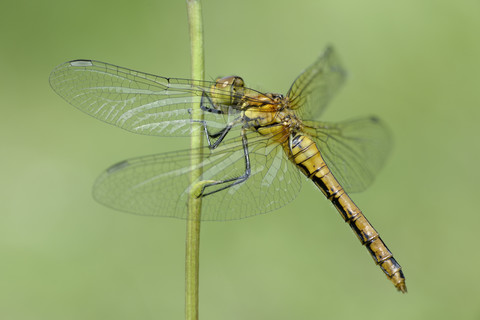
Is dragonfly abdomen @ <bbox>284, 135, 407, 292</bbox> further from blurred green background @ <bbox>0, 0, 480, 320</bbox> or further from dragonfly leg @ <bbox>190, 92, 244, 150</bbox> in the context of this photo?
blurred green background @ <bbox>0, 0, 480, 320</bbox>

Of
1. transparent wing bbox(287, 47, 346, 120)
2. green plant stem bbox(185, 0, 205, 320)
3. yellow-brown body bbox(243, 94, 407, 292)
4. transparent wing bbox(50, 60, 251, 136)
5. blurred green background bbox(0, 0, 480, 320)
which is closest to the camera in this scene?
green plant stem bbox(185, 0, 205, 320)

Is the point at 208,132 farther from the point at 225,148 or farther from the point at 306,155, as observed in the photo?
the point at 306,155

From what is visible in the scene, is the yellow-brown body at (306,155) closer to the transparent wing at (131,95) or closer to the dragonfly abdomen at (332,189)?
the dragonfly abdomen at (332,189)

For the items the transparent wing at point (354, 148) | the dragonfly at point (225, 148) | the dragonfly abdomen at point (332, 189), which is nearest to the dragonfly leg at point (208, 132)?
the dragonfly at point (225, 148)

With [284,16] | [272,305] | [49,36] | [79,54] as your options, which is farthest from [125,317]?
[284,16]

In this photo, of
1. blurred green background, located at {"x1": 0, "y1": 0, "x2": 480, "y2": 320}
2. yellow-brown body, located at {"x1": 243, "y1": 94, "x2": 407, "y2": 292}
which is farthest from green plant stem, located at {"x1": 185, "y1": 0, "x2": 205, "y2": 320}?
blurred green background, located at {"x1": 0, "y1": 0, "x2": 480, "y2": 320}

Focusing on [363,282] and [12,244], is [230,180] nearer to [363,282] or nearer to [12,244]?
[363,282]
